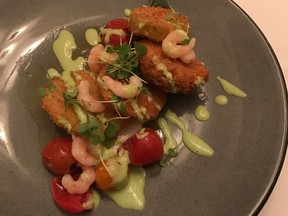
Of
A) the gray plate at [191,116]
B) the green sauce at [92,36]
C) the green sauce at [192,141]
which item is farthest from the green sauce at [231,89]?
the green sauce at [92,36]

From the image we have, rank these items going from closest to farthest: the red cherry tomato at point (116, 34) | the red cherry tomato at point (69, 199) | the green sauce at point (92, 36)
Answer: the red cherry tomato at point (69, 199) < the red cherry tomato at point (116, 34) < the green sauce at point (92, 36)

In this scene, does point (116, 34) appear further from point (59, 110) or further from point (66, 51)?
point (59, 110)

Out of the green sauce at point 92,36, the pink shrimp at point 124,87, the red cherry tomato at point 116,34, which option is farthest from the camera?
the green sauce at point 92,36

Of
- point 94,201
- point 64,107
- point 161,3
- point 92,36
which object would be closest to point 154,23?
point 161,3

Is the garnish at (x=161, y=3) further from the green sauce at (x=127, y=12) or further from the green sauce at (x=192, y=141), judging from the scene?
the green sauce at (x=192, y=141)

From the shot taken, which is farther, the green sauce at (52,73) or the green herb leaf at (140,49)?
the green sauce at (52,73)

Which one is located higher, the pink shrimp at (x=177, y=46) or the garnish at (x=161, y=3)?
the garnish at (x=161, y=3)

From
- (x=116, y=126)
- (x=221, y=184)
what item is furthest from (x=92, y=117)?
(x=221, y=184)


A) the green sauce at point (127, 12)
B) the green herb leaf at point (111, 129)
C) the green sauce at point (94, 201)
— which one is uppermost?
the green sauce at point (127, 12)
